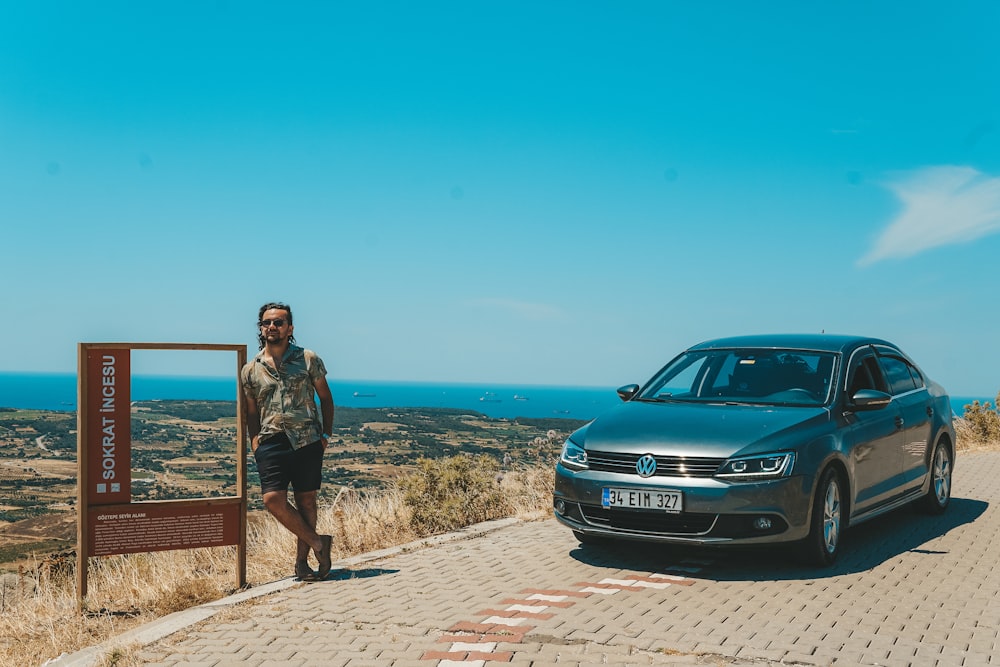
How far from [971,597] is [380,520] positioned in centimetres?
627

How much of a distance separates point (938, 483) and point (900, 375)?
133cm

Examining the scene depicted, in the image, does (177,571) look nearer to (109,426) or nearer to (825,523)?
(109,426)

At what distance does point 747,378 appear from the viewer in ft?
29.6

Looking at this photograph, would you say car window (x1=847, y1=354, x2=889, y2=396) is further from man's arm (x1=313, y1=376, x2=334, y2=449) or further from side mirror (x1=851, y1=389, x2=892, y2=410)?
man's arm (x1=313, y1=376, x2=334, y2=449)

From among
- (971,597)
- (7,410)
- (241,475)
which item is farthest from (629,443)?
(7,410)

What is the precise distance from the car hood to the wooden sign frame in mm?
2905

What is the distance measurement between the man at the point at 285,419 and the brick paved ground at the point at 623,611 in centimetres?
47

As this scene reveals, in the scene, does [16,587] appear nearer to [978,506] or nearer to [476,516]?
[476,516]

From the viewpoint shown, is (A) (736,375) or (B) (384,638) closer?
(B) (384,638)

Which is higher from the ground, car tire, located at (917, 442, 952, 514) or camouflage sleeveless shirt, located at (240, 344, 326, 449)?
camouflage sleeveless shirt, located at (240, 344, 326, 449)

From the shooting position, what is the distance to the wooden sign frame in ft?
23.6

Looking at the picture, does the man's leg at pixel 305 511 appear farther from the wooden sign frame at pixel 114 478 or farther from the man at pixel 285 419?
the wooden sign frame at pixel 114 478

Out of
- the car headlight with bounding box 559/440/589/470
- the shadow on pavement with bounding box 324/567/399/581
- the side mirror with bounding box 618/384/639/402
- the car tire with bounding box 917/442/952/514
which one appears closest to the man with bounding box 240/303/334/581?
the shadow on pavement with bounding box 324/567/399/581

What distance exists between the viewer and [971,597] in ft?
22.2
